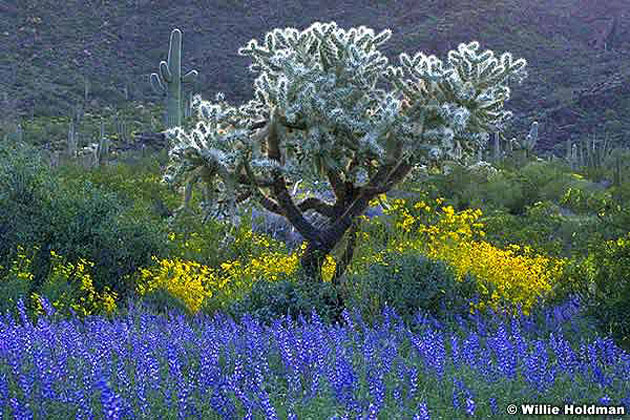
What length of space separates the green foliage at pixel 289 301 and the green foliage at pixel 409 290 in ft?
0.59

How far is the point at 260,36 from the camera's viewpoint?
127 feet

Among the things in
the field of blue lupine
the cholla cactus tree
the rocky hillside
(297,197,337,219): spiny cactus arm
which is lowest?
the field of blue lupine

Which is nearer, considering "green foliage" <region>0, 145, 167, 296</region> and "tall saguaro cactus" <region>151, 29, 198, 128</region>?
"green foliage" <region>0, 145, 167, 296</region>

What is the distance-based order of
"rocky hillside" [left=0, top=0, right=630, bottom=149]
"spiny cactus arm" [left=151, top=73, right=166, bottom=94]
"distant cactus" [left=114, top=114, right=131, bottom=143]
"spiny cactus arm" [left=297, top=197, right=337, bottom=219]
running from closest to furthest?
"spiny cactus arm" [left=297, top=197, right=337, bottom=219], "spiny cactus arm" [left=151, top=73, right=166, bottom=94], "distant cactus" [left=114, top=114, right=131, bottom=143], "rocky hillside" [left=0, top=0, right=630, bottom=149]

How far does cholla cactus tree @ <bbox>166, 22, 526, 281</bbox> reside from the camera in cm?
666

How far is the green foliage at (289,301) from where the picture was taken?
662cm

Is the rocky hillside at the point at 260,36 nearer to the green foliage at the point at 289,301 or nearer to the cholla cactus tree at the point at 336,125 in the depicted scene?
the cholla cactus tree at the point at 336,125

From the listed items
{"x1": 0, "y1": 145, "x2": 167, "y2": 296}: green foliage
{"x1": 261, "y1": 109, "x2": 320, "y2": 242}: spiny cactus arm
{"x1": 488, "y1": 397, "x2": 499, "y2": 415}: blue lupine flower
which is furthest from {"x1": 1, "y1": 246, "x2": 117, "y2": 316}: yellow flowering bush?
{"x1": 488, "y1": 397, "x2": 499, "y2": 415}: blue lupine flower

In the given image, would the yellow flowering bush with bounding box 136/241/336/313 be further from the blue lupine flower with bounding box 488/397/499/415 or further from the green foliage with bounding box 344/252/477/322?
the blue lupine flower with bounding box 488/397/499/415

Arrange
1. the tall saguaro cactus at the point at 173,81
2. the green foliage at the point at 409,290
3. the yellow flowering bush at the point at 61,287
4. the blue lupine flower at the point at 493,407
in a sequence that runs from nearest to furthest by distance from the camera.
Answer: the blue lupine flower at the point at 493,407, the green foliage at the point at 409,290, the yellow flowering bush at the point at 61,287, the tall saguaro cactus at the point at 173,81

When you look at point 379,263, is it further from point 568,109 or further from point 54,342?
point 568,109

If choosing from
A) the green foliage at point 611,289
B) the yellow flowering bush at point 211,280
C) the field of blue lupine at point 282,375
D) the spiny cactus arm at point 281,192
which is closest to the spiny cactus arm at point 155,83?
the yellow flowering bush at point 211,280

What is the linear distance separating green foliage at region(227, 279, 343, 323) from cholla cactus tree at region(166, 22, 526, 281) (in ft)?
1.42

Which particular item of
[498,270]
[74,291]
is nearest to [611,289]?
[498,270]
